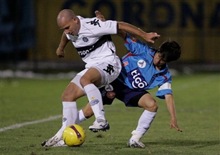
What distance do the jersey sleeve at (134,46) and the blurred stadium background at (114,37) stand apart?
17416 millimetres

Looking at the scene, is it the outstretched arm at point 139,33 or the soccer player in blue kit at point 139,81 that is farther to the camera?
the soccer player in blue kit at point 139,81

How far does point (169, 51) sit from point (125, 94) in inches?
31.8

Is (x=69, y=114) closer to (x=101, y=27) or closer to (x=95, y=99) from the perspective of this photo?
(x=95, y=99)

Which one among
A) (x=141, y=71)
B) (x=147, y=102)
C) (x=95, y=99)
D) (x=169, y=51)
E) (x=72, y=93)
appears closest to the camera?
(x=95, y=99)

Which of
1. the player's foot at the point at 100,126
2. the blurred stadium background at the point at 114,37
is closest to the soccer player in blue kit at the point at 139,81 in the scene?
the player's foot at the point at 100,126

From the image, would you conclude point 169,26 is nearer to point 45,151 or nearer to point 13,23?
point 13,23

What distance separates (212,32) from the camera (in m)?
30.6

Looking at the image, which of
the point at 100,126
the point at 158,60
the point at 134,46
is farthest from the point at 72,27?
the point at 100,126

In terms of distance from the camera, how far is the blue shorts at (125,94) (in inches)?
407

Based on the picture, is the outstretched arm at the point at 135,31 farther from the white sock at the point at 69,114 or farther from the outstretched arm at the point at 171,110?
the white sock at the point at 69,114

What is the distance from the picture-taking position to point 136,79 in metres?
10.4

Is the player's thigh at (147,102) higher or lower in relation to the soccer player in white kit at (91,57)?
lower

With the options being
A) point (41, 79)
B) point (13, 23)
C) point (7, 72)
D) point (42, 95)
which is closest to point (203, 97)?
point (42, 95)

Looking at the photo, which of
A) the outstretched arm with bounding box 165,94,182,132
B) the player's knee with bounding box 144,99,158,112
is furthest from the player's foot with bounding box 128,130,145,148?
the outstretched arm with bounding box 165,94,182,132
